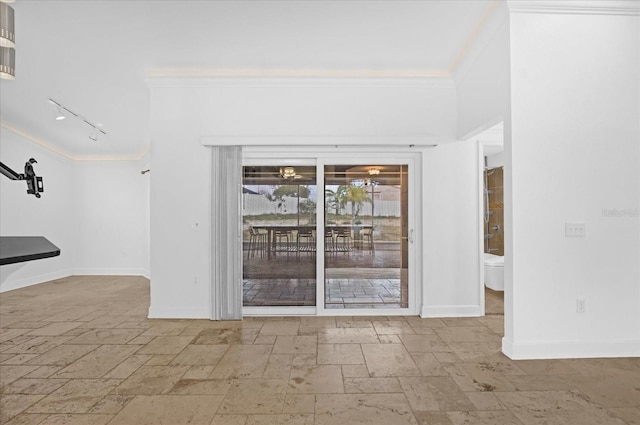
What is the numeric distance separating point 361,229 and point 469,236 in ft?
4.29

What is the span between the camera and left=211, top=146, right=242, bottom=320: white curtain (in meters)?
4.38

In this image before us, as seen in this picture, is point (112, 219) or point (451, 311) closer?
point (451, 311)

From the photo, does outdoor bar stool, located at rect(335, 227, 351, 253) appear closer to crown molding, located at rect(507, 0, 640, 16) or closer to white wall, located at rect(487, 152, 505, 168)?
crown molding, located at rect(507, 0, 640, 16)

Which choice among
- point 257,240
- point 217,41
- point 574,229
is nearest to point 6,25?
point 217,41

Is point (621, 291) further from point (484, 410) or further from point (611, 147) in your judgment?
point (484, 410)

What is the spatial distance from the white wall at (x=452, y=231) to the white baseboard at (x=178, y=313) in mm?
2673

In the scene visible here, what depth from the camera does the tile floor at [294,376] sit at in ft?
7.62

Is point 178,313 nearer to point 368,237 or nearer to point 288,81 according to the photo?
point 368,237

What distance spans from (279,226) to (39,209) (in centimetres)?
503

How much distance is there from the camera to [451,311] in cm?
443

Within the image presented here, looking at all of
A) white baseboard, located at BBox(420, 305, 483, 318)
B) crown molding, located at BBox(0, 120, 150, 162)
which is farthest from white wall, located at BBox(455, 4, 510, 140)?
crown molding, located at BBox(0, 120, 150, 162)

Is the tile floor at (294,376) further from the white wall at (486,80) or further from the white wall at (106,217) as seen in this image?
the white wall at (106,217)

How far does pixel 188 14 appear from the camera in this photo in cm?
323

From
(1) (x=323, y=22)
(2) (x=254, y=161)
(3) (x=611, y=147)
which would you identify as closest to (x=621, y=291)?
(3) (x=611, y=147)
